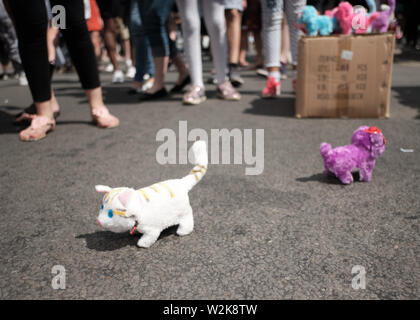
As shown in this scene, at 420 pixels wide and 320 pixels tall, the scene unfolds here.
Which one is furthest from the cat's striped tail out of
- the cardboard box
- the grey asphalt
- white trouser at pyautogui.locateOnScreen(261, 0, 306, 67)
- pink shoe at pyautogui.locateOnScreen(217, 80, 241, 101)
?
white trouser at pyautogui.locateOnScreen(261, 0, 306, 67)

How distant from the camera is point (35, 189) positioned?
1.46m

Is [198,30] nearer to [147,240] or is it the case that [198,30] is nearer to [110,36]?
[110,36]

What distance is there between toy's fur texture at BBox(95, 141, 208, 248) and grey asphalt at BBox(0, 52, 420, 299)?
0.06m

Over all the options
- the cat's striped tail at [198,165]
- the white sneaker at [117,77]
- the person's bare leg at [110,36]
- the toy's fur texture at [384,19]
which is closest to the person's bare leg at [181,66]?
the person's bare leg at [110,36]

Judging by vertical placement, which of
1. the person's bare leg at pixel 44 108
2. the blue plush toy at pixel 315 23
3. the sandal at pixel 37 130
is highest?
the blue plush toy at pixel 315 23

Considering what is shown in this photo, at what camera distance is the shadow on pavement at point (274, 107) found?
2596 mm

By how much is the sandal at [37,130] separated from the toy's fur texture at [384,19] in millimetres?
2271

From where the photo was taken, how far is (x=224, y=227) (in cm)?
113

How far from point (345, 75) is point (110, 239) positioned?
1.90 meters

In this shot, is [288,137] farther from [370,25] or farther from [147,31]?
[147,31]

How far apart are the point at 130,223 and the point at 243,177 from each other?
2.19 feet

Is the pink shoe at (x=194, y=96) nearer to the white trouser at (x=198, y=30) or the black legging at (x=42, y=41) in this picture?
the white trouser at (x=198, y=30)

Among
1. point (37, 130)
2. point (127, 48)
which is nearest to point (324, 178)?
point (37, 130)

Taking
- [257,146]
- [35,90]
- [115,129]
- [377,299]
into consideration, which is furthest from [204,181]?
[35,90]
